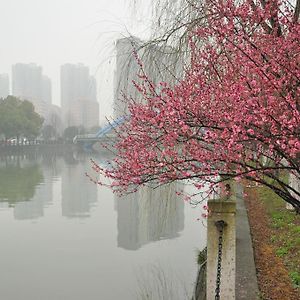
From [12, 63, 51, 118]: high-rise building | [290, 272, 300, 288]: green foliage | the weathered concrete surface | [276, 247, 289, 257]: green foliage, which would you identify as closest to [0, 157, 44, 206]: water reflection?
the weathered concrete surface

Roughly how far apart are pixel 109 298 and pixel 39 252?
328 centimetres

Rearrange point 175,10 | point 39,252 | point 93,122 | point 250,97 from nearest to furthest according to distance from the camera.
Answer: point 250,97, point 175,10, point 39,252, point 93,122

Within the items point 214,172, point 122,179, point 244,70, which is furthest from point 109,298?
point 244,70

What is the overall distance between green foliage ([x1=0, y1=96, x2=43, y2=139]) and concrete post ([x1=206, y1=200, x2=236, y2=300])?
212 ft

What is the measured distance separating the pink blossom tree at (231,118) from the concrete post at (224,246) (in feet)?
0.75

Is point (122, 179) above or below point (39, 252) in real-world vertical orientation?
above

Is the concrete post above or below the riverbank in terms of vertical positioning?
above

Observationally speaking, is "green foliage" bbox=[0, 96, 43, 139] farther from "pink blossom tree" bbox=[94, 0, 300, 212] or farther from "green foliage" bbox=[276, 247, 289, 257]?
"pink blossom tree" bbox=[94, 0, 300, 212]

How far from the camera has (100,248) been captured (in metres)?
11.0

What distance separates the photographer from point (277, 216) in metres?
8.95

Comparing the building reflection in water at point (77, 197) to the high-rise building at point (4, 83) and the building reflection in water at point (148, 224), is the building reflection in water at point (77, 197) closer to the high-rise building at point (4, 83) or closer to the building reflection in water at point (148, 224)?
the building reflection in water at point (148, 224)

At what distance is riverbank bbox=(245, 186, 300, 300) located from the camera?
4926 mm

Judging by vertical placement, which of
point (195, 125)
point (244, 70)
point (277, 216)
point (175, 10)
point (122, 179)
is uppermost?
point (175, 10)

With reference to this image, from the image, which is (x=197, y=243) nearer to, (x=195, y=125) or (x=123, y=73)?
Answer: (x=123, y=73)
